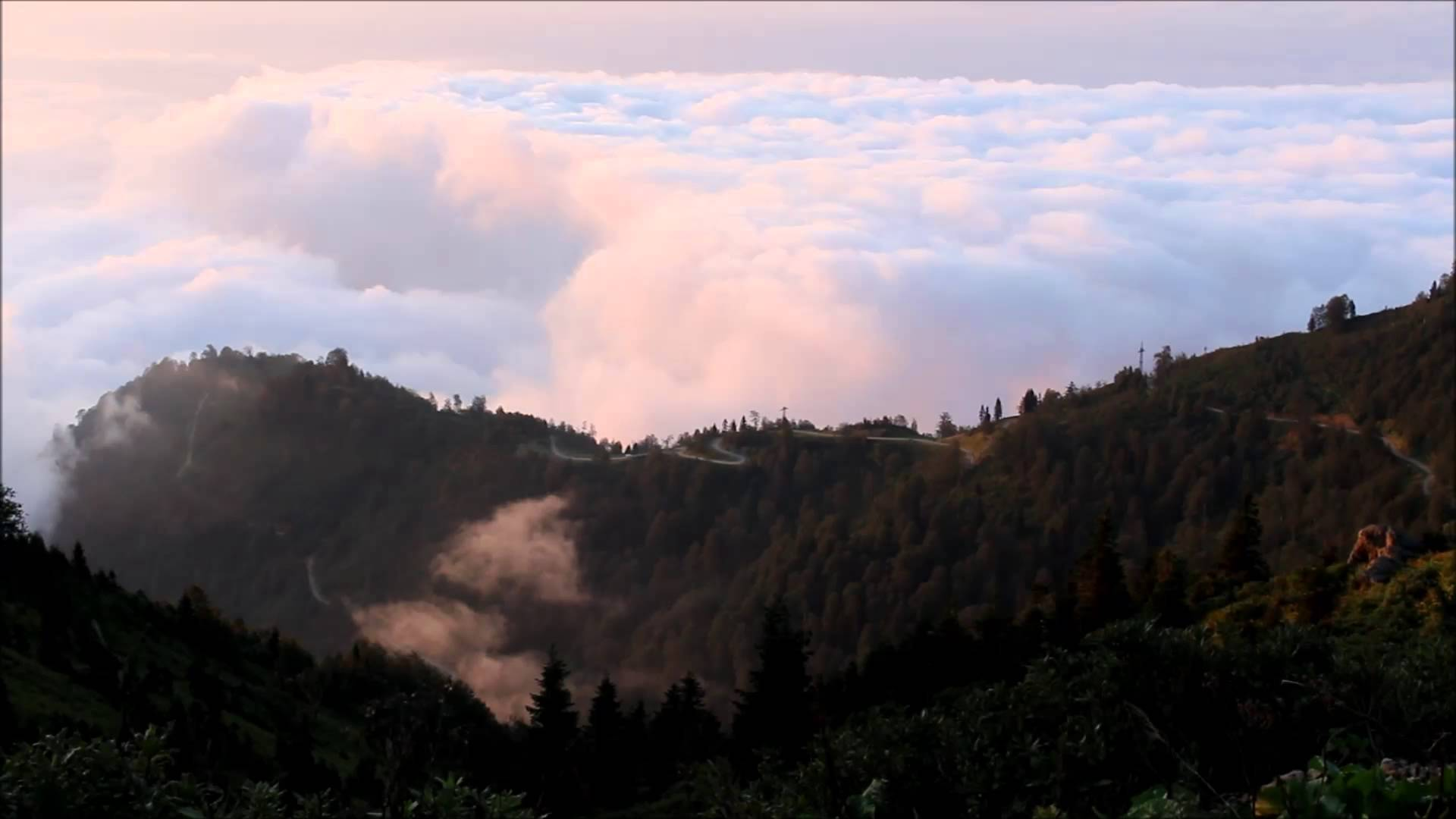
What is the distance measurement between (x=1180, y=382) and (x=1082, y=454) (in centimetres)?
876

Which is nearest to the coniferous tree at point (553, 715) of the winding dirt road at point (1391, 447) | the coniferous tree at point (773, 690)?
the coniferous tree at point (773, 690)

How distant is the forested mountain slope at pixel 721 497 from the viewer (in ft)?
176

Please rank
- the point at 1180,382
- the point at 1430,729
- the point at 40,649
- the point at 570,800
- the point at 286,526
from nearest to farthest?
the point at 1430,729 → the point at 570,800 → the point at 40,649 → the point at 1180,382 → the point at 286,526

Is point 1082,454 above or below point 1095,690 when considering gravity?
above

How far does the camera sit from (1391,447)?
162 ft

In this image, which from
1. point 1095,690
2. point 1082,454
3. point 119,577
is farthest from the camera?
point 119,577

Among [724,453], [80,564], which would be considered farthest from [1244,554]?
[724,453]

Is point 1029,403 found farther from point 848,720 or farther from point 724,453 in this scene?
point 848,720

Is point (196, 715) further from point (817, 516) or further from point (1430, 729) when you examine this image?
point (817, 516)

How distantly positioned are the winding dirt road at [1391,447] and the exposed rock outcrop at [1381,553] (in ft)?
30.8

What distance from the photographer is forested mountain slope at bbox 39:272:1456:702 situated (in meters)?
53.6

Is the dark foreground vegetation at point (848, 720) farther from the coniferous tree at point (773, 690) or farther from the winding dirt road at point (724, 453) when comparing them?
the winding dirt road at point (724, 453)

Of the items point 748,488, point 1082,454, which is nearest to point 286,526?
point 748,488

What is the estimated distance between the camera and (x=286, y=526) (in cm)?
9369
